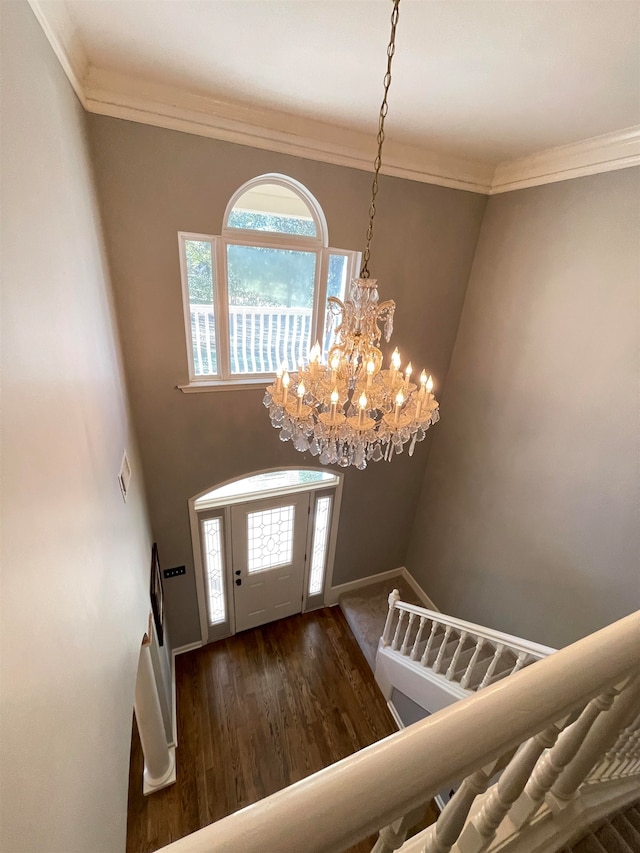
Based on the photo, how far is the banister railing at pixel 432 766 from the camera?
45 centimetres

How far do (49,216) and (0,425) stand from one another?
0.99 m

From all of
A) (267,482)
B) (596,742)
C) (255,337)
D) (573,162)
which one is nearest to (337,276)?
(255,337)

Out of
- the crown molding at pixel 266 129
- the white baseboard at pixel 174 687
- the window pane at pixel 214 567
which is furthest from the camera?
the window pane at pixel 214 567

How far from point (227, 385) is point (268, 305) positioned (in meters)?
0.81

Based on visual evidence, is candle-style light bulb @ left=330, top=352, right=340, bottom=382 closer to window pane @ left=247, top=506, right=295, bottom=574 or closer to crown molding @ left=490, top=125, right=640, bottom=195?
crown molding @ left=490, top=125, right=640, bottom=195

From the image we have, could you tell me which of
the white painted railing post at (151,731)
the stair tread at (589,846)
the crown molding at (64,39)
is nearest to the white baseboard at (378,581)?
the white painted railing post at (151,731)

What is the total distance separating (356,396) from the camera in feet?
5.57

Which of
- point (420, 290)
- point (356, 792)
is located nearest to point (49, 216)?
point (356, 792)

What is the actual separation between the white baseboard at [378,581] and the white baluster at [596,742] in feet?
13.1

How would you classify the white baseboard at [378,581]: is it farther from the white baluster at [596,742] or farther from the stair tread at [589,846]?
the white baluster at [596,742]

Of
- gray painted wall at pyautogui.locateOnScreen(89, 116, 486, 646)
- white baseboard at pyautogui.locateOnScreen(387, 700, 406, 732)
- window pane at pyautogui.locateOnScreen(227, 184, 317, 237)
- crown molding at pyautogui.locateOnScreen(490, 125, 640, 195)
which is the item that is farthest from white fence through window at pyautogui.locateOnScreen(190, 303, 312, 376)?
white baseboard at pyautogui.locateOnScreen(387, 700, 406, 732)

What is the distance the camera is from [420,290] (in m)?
3.66

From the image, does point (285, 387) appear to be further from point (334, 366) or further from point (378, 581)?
point (378, 581)

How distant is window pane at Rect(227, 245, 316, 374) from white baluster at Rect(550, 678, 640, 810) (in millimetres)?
3162
